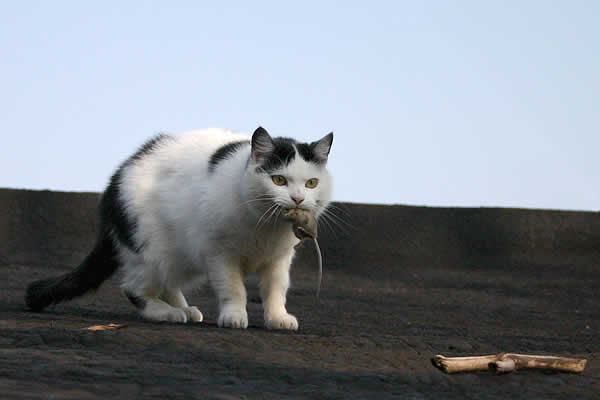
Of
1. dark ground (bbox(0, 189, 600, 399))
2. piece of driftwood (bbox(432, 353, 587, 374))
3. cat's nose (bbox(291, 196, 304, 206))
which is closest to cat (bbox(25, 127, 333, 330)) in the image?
cat's nose (bbox(291, 196, 304, 206))

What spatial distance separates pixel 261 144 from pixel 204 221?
0.47 metres

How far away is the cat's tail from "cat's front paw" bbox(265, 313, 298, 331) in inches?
38.5

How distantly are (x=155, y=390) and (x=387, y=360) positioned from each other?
3.16ft

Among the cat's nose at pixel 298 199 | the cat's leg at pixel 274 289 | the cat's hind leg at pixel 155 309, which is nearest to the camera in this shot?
the cat's nose at pixel 298 199

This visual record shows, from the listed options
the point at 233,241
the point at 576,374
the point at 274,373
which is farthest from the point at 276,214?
the point at 576,374

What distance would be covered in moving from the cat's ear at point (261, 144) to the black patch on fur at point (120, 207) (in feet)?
2.68

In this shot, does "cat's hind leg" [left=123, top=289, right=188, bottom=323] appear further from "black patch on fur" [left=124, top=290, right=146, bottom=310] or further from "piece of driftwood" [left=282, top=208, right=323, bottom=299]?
"piece of driftwood" [left=282, top=208, right=323, bottom=299]

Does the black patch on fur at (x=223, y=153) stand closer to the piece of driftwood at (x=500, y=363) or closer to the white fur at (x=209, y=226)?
the white fur at (x=209, y=226)

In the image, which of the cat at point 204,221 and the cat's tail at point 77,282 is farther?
the cat's tail at point 77,282

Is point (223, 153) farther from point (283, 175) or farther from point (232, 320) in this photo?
point (232, 320)

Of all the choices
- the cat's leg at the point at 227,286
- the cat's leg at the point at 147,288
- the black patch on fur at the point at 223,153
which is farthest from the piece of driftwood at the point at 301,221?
the cat's leg at the point at 147,288

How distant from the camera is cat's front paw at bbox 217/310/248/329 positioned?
11.2ft

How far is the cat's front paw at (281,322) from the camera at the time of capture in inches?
140

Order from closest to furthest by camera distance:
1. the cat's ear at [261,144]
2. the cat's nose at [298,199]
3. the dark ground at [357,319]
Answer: the dark ground at [357,319], the cat's nose at [298,199], the cat's ear at [261,144]
